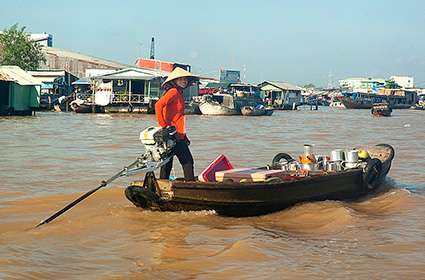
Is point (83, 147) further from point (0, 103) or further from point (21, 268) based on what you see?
point (0, 103)

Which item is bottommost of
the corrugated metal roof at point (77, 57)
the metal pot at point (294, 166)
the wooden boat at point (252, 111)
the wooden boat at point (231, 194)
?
the wooden boat at point (231, 194)

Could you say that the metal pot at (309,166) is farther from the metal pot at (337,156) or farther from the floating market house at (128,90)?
the floating market house at (128,90)

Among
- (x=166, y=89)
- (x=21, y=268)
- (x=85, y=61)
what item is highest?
(x=85, y=61)

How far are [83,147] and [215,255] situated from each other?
10158mm

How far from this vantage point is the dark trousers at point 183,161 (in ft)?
21.0

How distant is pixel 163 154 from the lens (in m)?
6.25

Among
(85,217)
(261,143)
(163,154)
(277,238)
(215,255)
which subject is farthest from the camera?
(261,143)

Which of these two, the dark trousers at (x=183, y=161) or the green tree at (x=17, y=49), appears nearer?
the dark trousers at (x=183, y=161)

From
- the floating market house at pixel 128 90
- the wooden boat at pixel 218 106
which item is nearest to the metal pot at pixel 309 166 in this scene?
the floating market house at pixel 128 90

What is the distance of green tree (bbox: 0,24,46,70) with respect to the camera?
41.7 m

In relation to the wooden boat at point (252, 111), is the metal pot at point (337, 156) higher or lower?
lower

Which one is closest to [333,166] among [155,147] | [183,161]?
[183,161]

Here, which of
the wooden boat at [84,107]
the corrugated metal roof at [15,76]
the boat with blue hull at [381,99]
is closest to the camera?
the corrugated metal roof at [15,76]

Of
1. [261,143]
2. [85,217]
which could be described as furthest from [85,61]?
[85,217]
